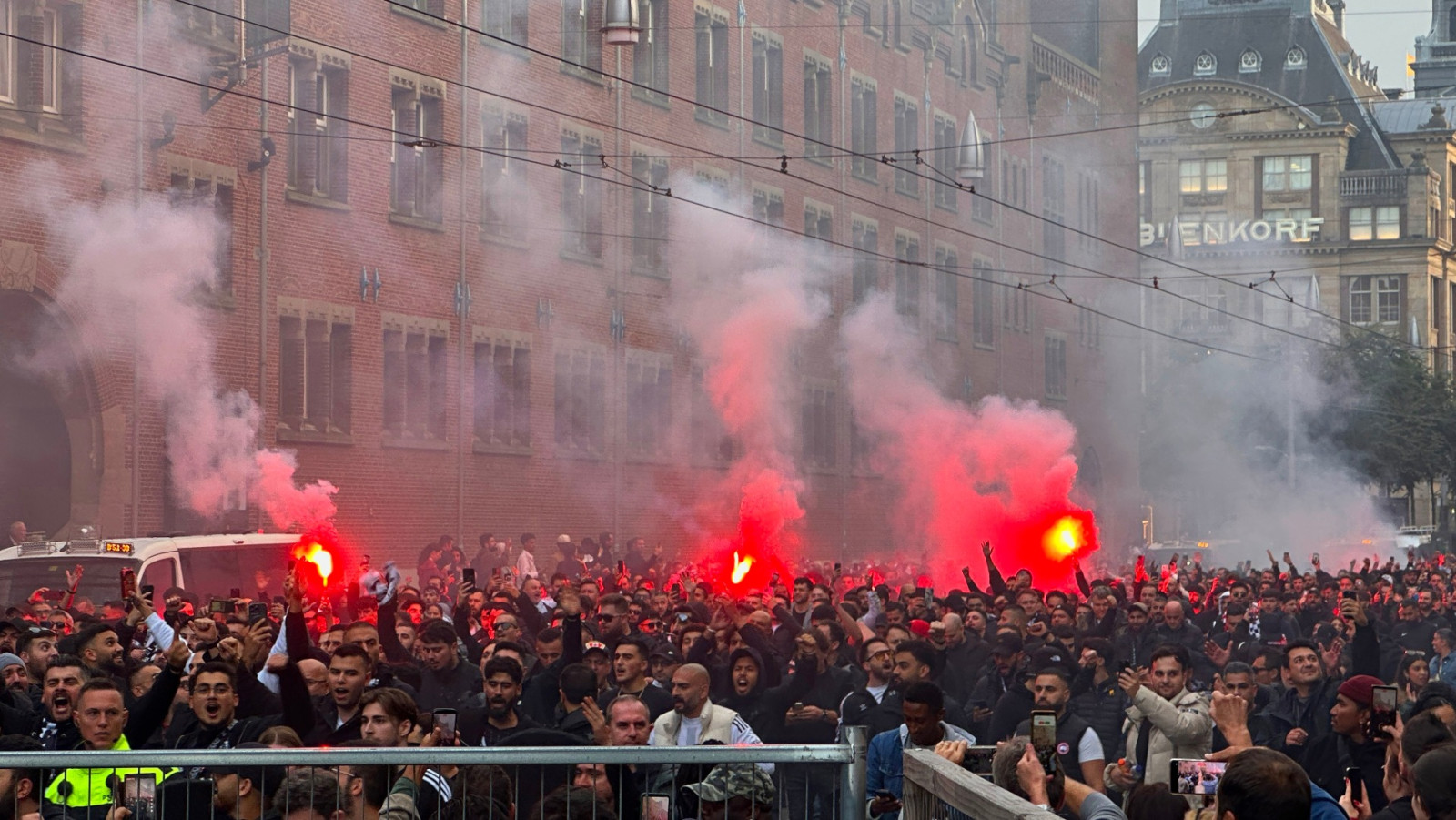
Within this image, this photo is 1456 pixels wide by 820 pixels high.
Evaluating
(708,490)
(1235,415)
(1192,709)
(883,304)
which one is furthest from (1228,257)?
(1192,709)

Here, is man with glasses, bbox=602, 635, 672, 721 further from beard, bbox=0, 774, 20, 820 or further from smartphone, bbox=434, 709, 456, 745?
beard, bbox=0, 774, 20, 820

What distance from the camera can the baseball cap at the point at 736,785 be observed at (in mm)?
6375

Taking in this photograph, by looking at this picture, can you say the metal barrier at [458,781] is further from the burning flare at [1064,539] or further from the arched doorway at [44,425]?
the burning flare at [1064,539]

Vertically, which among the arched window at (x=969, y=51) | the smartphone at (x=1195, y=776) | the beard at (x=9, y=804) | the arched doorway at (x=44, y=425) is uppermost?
the arched window at (x=969, y=51)

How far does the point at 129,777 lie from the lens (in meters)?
6.35

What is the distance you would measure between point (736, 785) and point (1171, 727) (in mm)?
3320

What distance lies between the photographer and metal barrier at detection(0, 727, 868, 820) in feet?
18.8

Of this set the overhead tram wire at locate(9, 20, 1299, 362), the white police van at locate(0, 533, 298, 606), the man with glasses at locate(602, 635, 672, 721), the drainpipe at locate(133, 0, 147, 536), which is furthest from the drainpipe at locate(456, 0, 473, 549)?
the man with glasses at locate(602, 635, 672, 721)

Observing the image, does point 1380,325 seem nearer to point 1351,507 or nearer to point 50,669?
point 1351,507

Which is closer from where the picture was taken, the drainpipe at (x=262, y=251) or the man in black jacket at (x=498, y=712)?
the man in black jacket at (x=498, y=712)

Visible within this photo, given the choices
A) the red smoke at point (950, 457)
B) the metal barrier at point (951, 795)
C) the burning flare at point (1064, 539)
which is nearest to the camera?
the metal barrier at point (951, 795)

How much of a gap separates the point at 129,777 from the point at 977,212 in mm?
47063

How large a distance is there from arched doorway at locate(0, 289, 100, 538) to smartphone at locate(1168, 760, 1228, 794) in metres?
21.7

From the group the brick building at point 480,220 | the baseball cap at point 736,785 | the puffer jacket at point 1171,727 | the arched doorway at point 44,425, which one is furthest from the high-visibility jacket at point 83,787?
the arched doorway at point 44,425
